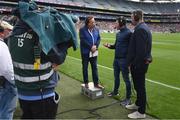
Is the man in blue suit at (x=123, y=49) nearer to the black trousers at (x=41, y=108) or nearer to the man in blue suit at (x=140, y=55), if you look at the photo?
the man in blue suit at (x=140, y=55)

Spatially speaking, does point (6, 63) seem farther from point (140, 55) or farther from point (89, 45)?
point (89, 45)

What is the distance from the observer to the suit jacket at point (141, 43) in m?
6.01

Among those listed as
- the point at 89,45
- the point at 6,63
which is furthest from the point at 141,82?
the point at 6,63

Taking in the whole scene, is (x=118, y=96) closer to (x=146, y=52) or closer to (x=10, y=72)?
(x=146, y=52)

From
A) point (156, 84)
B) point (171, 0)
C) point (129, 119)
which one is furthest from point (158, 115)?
point (171, 0)

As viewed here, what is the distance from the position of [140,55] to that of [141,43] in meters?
0.25

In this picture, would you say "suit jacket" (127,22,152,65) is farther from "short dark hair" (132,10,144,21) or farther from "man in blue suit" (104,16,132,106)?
"man in blue suit" (104,16,132,106)

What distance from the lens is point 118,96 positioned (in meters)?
7.86

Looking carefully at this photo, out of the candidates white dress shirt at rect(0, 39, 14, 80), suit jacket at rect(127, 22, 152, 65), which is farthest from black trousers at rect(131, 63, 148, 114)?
white dress shirt at rect(0, 39, 14, 80)

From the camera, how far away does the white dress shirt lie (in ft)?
12.7

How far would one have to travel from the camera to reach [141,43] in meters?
6.01

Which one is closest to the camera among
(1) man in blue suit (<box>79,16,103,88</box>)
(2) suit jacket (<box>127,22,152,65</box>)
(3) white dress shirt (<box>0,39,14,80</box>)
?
(3) white dress shirt (<box>0,39,14,80</box>)

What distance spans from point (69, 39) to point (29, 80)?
26.0 inches

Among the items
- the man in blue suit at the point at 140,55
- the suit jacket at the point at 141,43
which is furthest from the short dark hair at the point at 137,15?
the suit jacket at the point at 141,43
